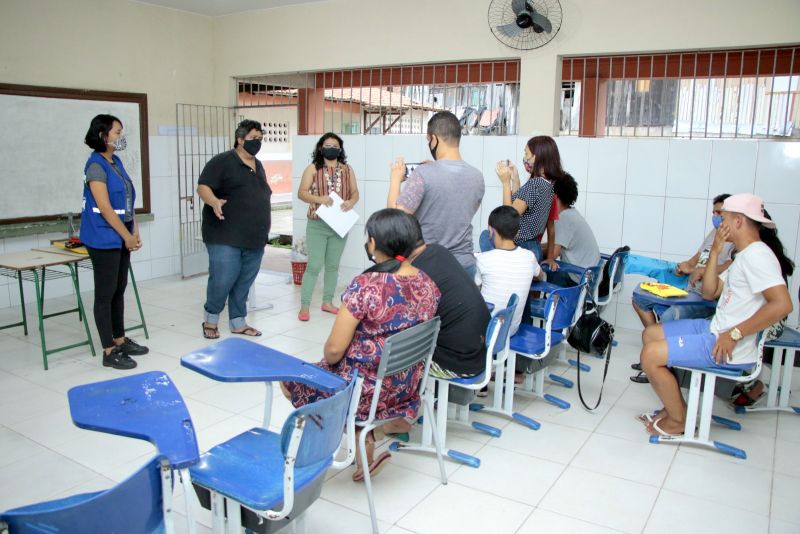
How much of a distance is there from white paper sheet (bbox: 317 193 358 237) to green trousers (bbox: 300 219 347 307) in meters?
0.10

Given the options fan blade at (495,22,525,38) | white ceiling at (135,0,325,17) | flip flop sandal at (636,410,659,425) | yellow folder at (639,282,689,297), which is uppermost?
white ceiling at (135,0,325,17)

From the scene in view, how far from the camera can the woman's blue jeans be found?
4.44 metres

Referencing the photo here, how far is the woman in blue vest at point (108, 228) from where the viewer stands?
12.3ft

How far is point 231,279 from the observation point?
177 inches

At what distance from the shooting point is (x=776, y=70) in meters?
4.46

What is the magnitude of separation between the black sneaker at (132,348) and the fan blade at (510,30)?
3.51m

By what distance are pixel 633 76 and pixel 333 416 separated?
13.5 feet

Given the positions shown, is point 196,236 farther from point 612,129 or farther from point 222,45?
point 612,129

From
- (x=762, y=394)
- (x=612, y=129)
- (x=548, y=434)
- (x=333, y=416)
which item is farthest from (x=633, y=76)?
(x=333, y=416)

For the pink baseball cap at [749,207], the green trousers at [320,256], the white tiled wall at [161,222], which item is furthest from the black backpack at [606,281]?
the white tiled wall at [161,222]

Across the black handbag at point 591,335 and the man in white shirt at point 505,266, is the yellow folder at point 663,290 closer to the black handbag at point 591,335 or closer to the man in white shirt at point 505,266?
the black handbag at point 591,335

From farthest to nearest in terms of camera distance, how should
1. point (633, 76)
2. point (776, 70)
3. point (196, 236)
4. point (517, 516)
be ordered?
point (196, 236) → point (633, 76) → point (776, 70) → point (517, 516)

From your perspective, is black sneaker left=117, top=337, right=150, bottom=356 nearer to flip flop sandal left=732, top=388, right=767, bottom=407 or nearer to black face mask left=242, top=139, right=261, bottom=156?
black face mask left=242, top=139, right=261, bottom=156

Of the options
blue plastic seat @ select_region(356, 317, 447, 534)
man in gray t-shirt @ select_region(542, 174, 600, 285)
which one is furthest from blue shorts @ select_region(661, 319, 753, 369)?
blue plastic seat @ select_region(356, 317, 447, 534)
